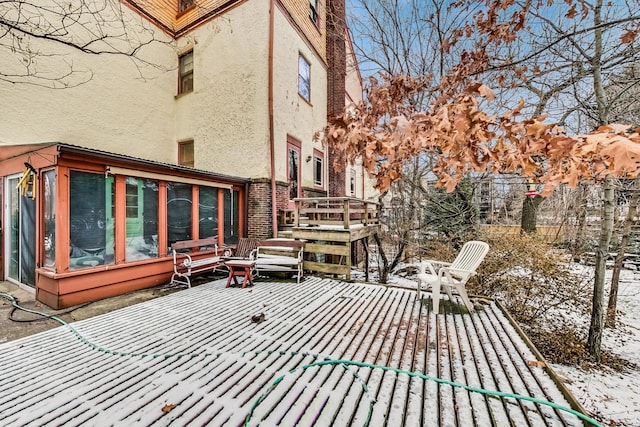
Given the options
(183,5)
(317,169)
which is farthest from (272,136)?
(183,5)

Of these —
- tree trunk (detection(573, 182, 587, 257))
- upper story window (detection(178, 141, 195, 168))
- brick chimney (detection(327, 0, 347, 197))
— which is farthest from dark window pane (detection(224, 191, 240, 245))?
tree trunk (detection(573, 182, 587, 257))

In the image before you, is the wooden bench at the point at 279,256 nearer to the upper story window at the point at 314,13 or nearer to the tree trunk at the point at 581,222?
the tree trunk at the point at 581,222

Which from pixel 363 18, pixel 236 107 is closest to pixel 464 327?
pixel 236 107

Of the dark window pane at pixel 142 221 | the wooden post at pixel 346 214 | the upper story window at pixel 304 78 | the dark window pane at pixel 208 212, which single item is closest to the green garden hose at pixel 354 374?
the dark window pane at pixel 142 221

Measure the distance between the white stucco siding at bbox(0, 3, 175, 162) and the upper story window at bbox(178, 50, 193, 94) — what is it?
286mm

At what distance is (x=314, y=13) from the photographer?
11719 millimetres

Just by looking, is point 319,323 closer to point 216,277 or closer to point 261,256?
point 261,256

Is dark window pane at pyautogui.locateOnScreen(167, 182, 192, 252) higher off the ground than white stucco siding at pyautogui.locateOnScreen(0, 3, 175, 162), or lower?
lower

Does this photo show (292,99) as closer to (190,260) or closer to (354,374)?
(190,260)

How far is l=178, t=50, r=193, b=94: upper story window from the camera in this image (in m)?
10.4

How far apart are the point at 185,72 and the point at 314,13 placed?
625cm

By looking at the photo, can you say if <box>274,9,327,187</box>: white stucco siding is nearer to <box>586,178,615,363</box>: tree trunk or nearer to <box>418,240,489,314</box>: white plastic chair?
<box>418,240,489,314</box>: white plastic chair

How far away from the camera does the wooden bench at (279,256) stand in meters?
6.35

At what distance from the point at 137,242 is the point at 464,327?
257 inches
